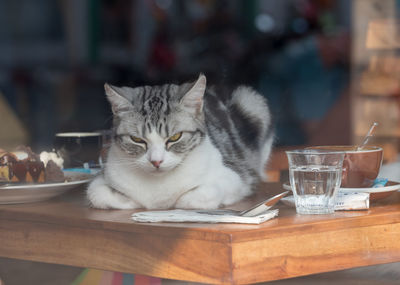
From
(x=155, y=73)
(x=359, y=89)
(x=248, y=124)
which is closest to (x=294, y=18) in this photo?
(x=155, y=73)

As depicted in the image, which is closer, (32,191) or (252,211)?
(252,211)

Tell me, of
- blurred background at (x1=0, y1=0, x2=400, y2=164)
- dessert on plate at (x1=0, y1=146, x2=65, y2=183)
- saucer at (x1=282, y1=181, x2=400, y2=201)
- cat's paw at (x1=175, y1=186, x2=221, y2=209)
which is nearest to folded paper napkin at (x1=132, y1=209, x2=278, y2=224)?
cat's paw at (x1=175, y1=186, x2=221, y2=209)

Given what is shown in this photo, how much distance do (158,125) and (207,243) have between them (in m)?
0.36

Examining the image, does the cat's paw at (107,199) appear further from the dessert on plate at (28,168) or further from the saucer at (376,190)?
the saucer at (376,190)

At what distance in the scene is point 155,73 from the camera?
Answer: 5.71 metres

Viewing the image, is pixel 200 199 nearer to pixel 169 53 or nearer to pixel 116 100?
pixel 116 100

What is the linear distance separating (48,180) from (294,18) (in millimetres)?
4284

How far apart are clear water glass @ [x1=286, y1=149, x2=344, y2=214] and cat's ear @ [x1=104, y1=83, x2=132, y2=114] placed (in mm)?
383

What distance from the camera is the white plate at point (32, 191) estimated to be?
52.0 inches

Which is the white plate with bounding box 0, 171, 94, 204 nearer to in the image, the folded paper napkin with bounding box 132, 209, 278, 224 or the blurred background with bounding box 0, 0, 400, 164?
the folded paper napkin with bounding box 132, 209, 278, 224

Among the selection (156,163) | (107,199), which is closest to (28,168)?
(107,199)

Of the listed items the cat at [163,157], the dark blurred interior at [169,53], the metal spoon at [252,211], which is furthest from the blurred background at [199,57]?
the metal spoon at [252,211]

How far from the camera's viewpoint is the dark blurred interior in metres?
3.97

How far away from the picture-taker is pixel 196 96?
1307mm
